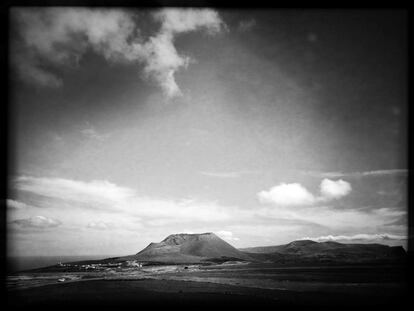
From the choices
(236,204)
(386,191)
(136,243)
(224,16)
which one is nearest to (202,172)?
(236,204)

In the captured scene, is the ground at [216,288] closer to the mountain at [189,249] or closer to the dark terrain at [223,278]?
the dark terrain at [223,278]

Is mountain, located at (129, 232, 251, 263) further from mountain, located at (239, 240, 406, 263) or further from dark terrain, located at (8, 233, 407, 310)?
mountain, located at (239, 240, 406, 263)

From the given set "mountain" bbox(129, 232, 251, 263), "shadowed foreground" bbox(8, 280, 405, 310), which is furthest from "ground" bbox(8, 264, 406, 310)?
"mountain" bbox(129, 232, 251, 263)

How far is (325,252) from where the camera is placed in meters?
6.43

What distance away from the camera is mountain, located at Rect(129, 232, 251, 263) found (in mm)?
6172

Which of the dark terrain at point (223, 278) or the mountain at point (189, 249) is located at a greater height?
the mountain at point (189, 249)

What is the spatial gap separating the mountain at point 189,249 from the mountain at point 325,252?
0.36 m

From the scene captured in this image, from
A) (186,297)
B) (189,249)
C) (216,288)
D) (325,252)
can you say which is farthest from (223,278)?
(325,252)

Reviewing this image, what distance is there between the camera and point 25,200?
5.53 m

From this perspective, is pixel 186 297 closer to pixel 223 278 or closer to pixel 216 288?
pixel 216 288

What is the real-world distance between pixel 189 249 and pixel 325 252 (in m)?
2.57

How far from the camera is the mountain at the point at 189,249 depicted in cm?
617

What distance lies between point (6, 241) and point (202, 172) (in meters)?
3.23

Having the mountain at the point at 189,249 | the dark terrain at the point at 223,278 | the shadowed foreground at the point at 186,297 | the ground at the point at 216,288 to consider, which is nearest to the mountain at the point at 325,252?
the dark terrain at the point at 223,278
